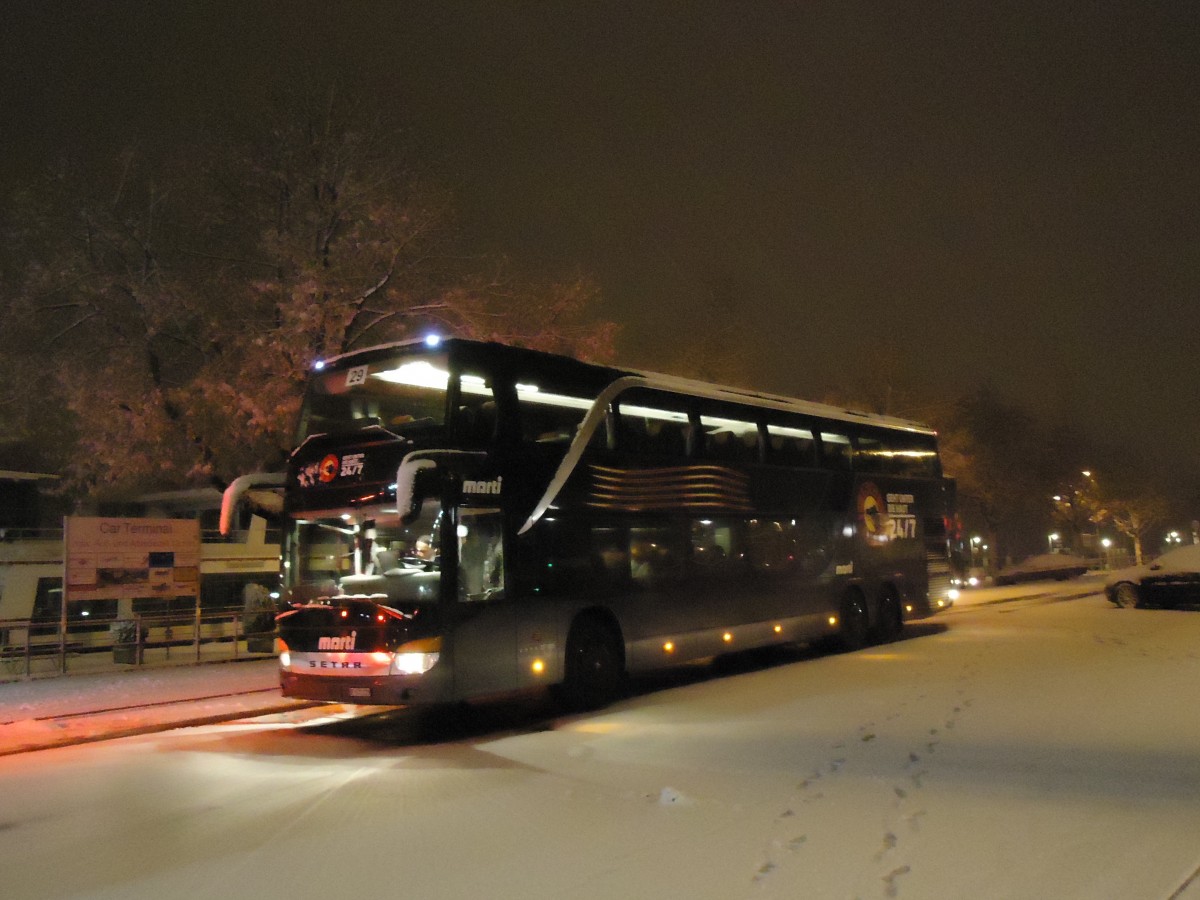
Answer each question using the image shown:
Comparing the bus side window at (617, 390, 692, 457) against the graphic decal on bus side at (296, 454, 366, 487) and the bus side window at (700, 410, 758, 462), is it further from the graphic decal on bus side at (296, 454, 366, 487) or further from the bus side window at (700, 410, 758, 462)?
the graphic decal on bus side at (296, 454, 366, 487)

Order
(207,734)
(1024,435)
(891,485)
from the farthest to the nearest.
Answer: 1. (1024,435)
2. (891,485)
3. (207,734)

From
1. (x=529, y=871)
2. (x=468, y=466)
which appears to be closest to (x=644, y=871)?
(x=529, y=871)

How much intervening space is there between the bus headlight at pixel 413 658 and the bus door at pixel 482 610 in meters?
0.32

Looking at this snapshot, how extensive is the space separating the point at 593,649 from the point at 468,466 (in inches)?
128

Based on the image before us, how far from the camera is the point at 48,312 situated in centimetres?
2025

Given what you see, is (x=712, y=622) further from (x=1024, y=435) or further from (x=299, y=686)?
(x=1024, y=435)

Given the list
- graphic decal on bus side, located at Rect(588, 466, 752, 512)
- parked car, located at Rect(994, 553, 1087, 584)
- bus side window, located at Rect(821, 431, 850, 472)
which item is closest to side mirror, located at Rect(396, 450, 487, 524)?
graphic decal on bus side, located at Rect(588, 466, 752, 512)

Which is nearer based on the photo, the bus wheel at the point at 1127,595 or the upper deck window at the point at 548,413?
the upper deck window at the point at 548,413

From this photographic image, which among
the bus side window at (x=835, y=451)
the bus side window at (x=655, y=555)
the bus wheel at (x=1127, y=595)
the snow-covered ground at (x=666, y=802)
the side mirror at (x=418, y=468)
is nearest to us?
the snow-covered ground at (x=666, y=802)

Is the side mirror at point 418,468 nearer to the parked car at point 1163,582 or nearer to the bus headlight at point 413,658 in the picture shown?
the bus headlight at point 413,658

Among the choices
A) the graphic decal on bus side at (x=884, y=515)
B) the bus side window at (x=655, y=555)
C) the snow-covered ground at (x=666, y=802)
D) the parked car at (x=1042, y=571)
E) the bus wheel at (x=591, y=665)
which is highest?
the graphic decal on bus side at (x=884, y=515)

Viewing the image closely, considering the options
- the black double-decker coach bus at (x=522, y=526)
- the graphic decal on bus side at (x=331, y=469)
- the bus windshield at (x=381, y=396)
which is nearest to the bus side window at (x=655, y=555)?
the black double-decker coach bus at (x=522, y=526)

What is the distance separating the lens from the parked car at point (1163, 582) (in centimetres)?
2488

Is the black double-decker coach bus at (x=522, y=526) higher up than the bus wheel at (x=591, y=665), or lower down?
higher up
